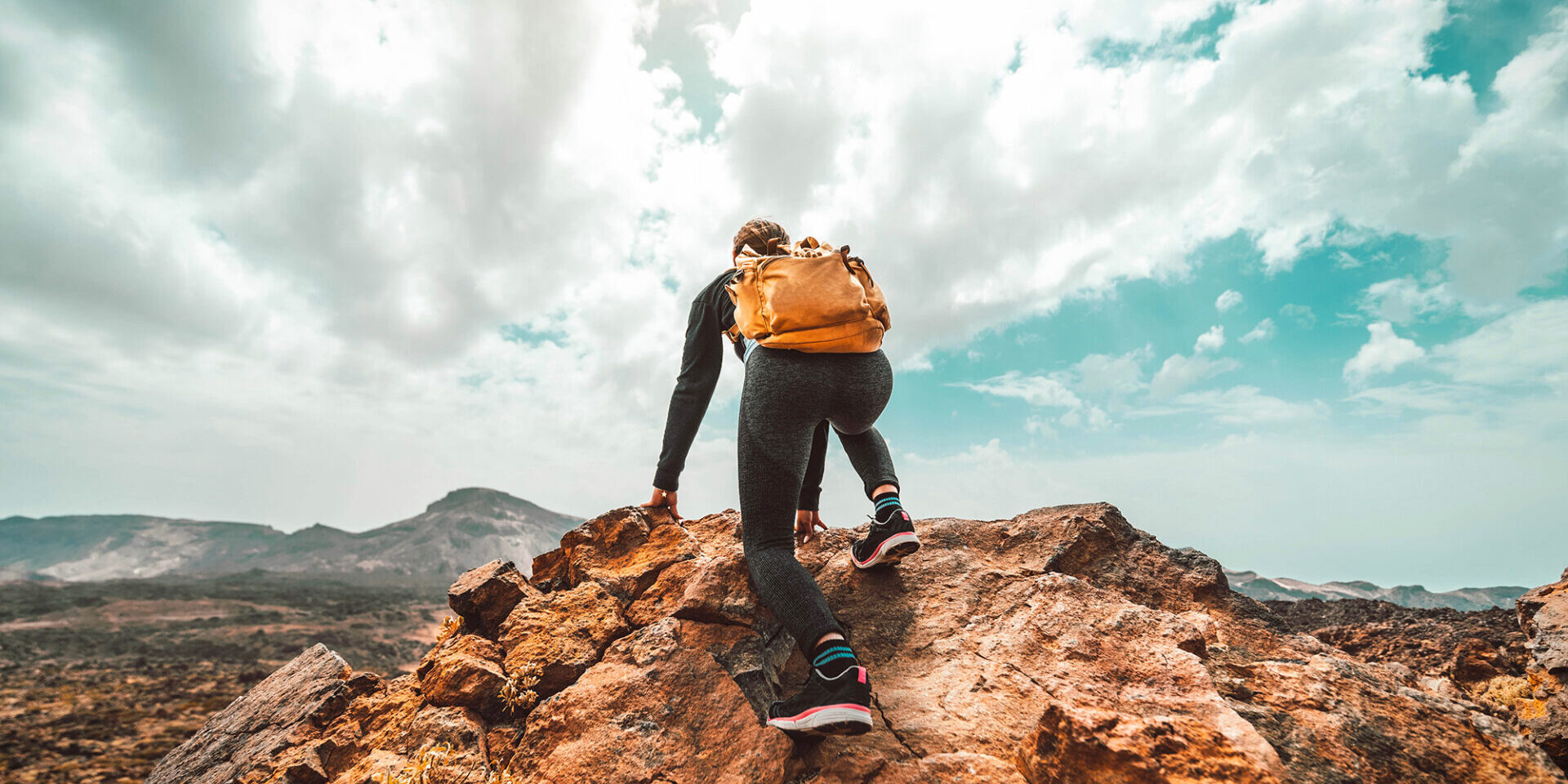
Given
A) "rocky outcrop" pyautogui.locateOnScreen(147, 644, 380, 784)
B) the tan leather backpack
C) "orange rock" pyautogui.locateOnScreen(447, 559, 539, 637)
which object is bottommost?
"rocky outcrop" pyautogui.locateOnScreen(147, 644, 380, 784)

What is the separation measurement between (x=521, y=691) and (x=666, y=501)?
1336 mm

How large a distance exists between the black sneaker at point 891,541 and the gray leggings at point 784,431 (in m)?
0.54

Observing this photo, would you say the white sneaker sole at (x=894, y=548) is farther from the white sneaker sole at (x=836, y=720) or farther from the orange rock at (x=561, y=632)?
the orange rock at (x=561, y=632)

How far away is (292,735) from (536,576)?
4.36 feet

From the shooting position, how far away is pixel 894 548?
2.86 meters

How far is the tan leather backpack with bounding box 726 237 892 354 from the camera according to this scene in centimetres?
246

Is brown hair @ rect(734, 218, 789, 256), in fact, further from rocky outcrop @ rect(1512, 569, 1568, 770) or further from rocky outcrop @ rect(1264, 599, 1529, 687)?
rocky outcrop @ rect(1512, 569, 1568, 770)

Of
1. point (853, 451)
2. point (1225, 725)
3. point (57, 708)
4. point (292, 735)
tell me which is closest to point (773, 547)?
point (853, 451)

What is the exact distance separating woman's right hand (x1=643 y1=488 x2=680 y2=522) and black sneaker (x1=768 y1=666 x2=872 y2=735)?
173 cm

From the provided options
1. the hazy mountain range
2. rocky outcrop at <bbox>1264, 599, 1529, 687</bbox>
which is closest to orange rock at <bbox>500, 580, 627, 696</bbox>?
rocky outcrop at <bbox>1264, 599, 1529, 687</bbox>

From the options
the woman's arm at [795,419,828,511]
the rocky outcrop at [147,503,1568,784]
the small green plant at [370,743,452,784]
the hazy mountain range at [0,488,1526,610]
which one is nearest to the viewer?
the rocky outcrop at [147,503,1568,784]

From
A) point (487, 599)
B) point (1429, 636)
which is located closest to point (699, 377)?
point (487, 599)

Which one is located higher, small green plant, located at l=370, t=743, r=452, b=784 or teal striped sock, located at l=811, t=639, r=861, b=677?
teal striped sock, located at l=811, t=639, r=861, b=677

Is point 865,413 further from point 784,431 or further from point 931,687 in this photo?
point 931,687
